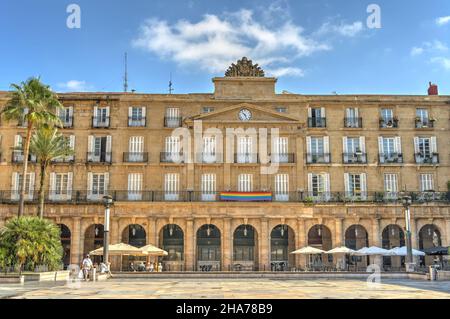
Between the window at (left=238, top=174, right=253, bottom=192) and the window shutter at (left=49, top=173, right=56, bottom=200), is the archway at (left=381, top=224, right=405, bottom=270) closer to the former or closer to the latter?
the window at (left=238, top=174, right=253, bottom=192)

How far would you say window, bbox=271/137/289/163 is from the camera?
51.4 metres

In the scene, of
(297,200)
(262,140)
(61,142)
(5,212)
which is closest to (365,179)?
(297,200)

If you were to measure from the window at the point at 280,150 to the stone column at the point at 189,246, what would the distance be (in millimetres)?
9723

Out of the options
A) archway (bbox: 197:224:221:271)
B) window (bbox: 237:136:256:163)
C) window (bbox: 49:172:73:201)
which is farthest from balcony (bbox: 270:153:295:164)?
window (bbox: 49:172:73:201)

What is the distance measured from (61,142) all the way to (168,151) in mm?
9645

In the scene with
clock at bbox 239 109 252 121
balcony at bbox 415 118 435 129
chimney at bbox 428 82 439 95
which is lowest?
balcony at bbox 415 118 435 129

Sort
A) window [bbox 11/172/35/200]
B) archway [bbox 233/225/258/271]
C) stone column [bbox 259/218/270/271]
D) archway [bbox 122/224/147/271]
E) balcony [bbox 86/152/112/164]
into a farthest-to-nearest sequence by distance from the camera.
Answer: archway [bbox 233/225/258/271], archway [bbox 122/224/147/271], balcony [bbox 86/152/112/164], window [bbox 11/172/35/200], stone column [bbox 259/218/270/271]

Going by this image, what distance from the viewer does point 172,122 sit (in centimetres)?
5219

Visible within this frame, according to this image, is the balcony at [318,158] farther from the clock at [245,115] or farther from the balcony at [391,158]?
the clock at [245,115]

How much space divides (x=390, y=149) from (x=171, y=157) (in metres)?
20.8

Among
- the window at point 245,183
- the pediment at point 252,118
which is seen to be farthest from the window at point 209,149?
the window at point 245,183

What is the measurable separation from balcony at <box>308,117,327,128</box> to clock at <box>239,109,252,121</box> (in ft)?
19.7
